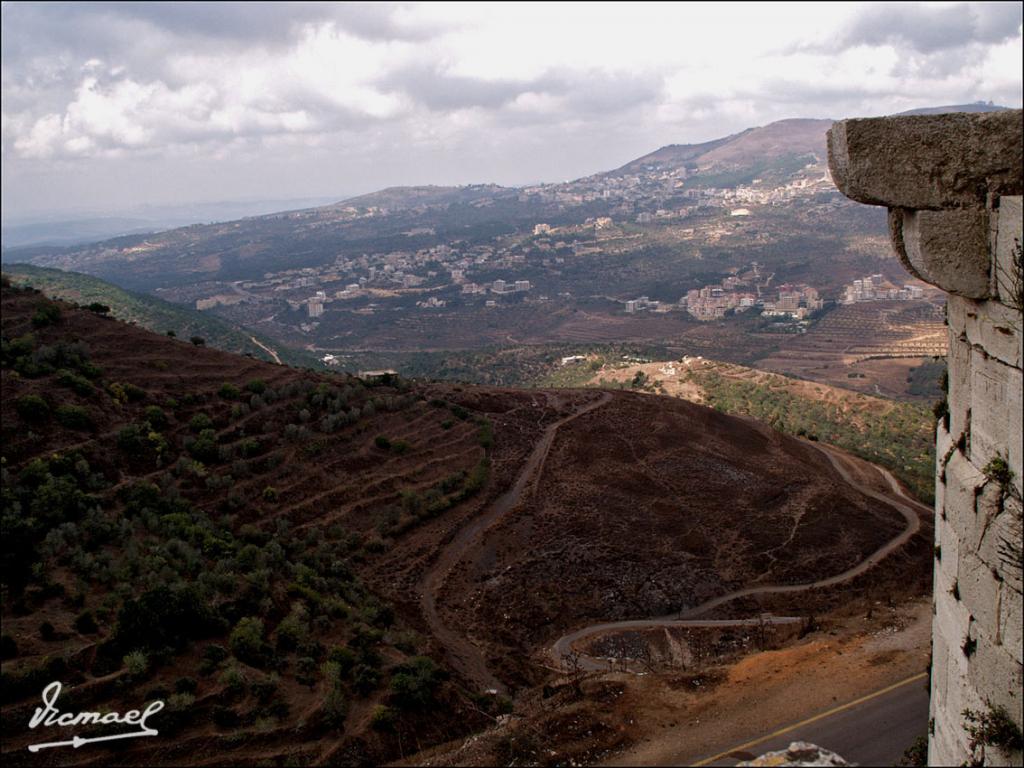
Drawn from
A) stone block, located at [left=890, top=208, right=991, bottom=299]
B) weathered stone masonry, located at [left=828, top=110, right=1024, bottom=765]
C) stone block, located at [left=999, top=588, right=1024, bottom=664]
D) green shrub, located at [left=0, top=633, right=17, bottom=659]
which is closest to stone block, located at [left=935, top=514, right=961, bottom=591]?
weathered stone masonry, located at [left=828, top=110, right=1024, bottom=765]

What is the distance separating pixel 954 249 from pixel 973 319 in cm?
30

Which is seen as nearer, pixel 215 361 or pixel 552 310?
pixel 215 361

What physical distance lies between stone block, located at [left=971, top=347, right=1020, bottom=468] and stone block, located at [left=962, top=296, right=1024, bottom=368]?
0.04 metres

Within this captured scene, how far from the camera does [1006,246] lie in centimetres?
271

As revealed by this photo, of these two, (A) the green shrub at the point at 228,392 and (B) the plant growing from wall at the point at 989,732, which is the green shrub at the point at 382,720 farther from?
(A) the green shrub at the point at 228,392

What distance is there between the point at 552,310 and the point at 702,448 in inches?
3603

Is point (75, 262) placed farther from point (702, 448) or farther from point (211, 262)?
point (702, 448)

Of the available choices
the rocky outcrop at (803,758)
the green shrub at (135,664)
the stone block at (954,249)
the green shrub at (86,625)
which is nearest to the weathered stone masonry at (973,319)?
the stone block at (954,249)

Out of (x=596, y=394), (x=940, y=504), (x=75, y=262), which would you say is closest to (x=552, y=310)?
(x=596, y=394)

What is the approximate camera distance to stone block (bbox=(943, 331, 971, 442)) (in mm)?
3109

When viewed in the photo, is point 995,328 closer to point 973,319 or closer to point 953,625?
point 973,319

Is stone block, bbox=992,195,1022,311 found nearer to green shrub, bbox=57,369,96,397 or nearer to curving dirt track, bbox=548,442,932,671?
curving dirt track, bbox=548,442,932,671

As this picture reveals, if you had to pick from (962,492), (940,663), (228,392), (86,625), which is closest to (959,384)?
(962,492)

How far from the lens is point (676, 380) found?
50562 mm
